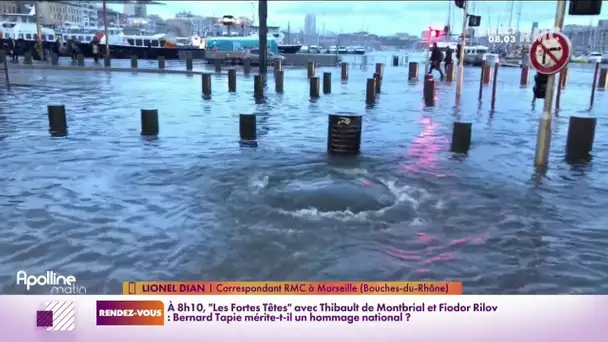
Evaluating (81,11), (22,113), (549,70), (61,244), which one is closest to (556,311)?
(61,244)

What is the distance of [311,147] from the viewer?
10727 millimetres

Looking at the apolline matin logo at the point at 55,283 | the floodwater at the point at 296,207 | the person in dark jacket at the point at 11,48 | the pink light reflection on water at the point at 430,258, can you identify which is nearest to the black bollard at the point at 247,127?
the floodwater at the point at 296,207

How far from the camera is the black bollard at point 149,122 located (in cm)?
1154

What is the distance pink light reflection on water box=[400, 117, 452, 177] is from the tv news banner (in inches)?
206

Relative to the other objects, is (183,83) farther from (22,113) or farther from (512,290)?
(512,290)

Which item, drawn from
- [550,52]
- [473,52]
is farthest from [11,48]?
[550,52]

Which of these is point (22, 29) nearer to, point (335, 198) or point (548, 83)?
point (335, 198)

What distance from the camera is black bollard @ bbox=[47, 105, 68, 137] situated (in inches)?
451

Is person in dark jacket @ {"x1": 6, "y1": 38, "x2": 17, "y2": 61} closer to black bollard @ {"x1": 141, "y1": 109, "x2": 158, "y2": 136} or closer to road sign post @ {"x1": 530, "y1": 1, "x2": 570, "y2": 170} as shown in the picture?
black bollard @ {"x1": 141, "y1": 109, "x2": 158, "y2": 136}

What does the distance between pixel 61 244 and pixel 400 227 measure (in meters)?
3.68

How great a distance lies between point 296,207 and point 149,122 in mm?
5963

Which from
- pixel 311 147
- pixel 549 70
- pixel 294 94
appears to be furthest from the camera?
pixel 294 94

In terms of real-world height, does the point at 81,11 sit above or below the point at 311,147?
above

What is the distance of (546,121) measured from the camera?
8430 mm
